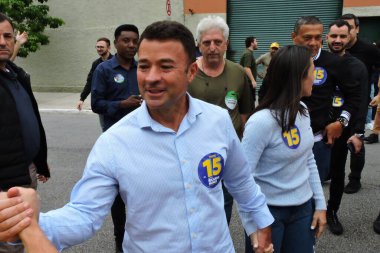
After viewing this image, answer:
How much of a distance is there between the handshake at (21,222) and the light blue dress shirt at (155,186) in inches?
5.9

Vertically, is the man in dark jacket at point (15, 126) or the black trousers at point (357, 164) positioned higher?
the man in dark jacket at point (15, 126)

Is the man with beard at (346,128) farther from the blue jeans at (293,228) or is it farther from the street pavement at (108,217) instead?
the blue jeans at (293,228)

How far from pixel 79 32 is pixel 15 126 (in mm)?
12610

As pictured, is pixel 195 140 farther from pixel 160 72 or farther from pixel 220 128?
pixel 160 72

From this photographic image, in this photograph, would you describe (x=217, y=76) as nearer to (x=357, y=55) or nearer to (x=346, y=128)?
(x=346, y=128)

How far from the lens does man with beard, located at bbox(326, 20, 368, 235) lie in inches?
138

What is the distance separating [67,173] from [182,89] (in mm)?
4591

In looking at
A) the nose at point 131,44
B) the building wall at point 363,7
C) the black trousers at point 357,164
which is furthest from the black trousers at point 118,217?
the building wall at point 363,7

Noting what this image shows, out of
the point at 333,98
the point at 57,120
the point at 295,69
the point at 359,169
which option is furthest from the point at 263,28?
the point at 295,69

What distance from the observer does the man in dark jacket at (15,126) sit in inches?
95.8

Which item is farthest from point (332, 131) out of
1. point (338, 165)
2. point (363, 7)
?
point (363, 7)

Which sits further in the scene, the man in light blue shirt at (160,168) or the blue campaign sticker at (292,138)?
the blue campaign sticker at (292,138)

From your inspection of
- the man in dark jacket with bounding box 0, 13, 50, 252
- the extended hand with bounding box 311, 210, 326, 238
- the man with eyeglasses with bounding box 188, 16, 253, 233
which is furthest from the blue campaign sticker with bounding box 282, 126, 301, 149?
the man in dark jacket with bounding box 0, 13, 50, 252

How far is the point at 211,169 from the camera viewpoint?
5.19ft
